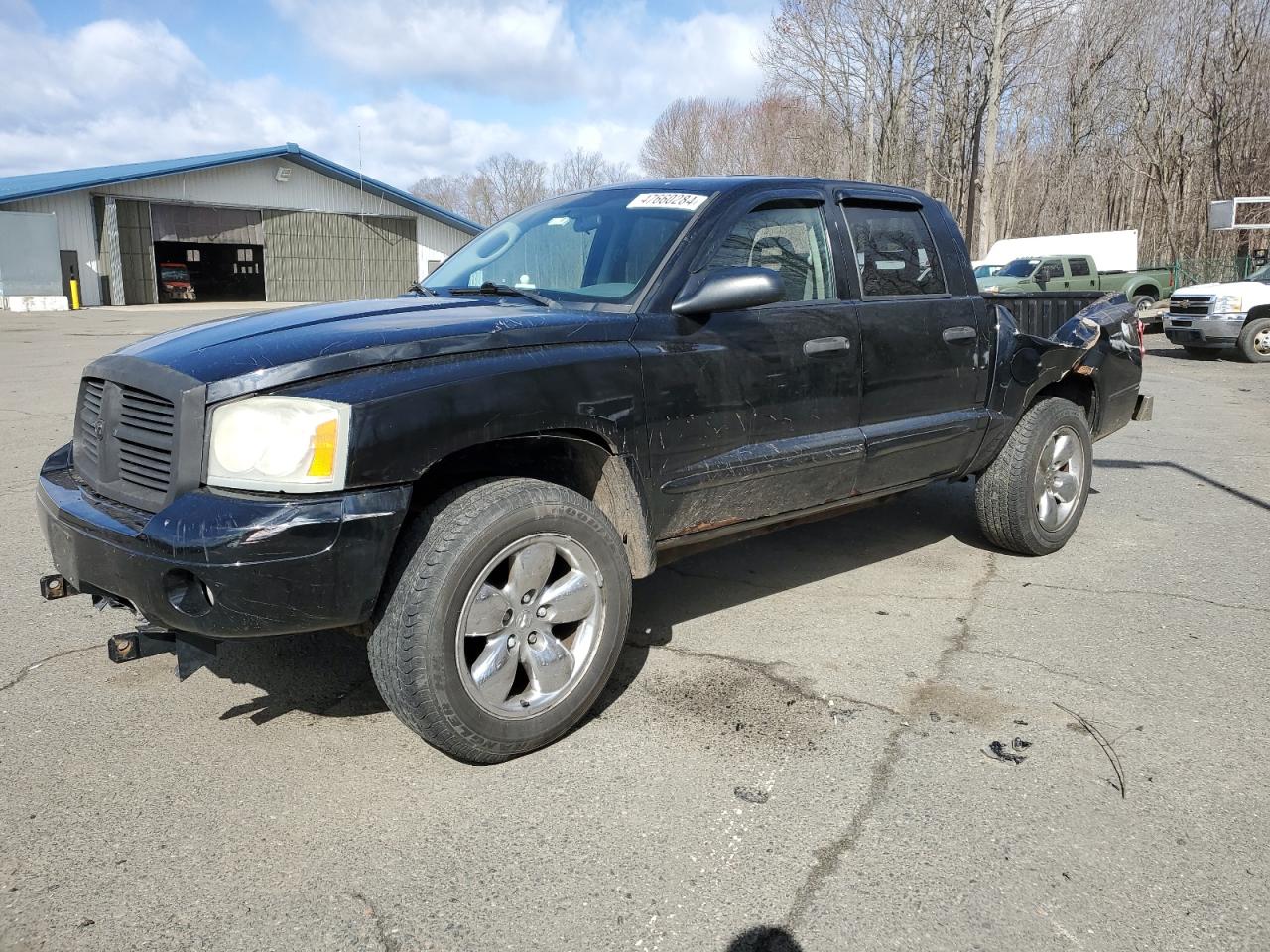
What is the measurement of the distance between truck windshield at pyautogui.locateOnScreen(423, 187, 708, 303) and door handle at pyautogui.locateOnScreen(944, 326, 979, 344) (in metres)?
1.38

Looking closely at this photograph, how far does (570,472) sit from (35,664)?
221 centimetres

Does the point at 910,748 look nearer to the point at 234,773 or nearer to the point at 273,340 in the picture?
the point at 234,773

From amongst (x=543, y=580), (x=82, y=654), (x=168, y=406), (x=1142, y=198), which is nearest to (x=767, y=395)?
(x=543, y=580)

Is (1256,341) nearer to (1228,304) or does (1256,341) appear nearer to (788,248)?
(1228,304)

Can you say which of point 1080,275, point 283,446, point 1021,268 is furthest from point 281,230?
point 283,446

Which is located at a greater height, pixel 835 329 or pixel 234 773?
pixel 835 329

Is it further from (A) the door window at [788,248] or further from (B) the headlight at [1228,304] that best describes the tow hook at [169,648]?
(B) the headlight at [1228,304]

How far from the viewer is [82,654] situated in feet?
12.8

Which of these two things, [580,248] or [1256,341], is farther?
[1256,341]

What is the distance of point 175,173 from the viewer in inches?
1390

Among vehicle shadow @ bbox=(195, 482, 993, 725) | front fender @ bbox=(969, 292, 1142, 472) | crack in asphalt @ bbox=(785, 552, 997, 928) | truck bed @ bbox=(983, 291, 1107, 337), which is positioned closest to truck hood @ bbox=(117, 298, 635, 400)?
vehicle shadow @ bbox=(195, 482, 993, 725)

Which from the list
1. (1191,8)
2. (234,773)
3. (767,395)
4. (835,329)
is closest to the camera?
(234,773)

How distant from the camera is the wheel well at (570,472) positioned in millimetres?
3119

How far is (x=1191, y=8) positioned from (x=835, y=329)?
133ft
